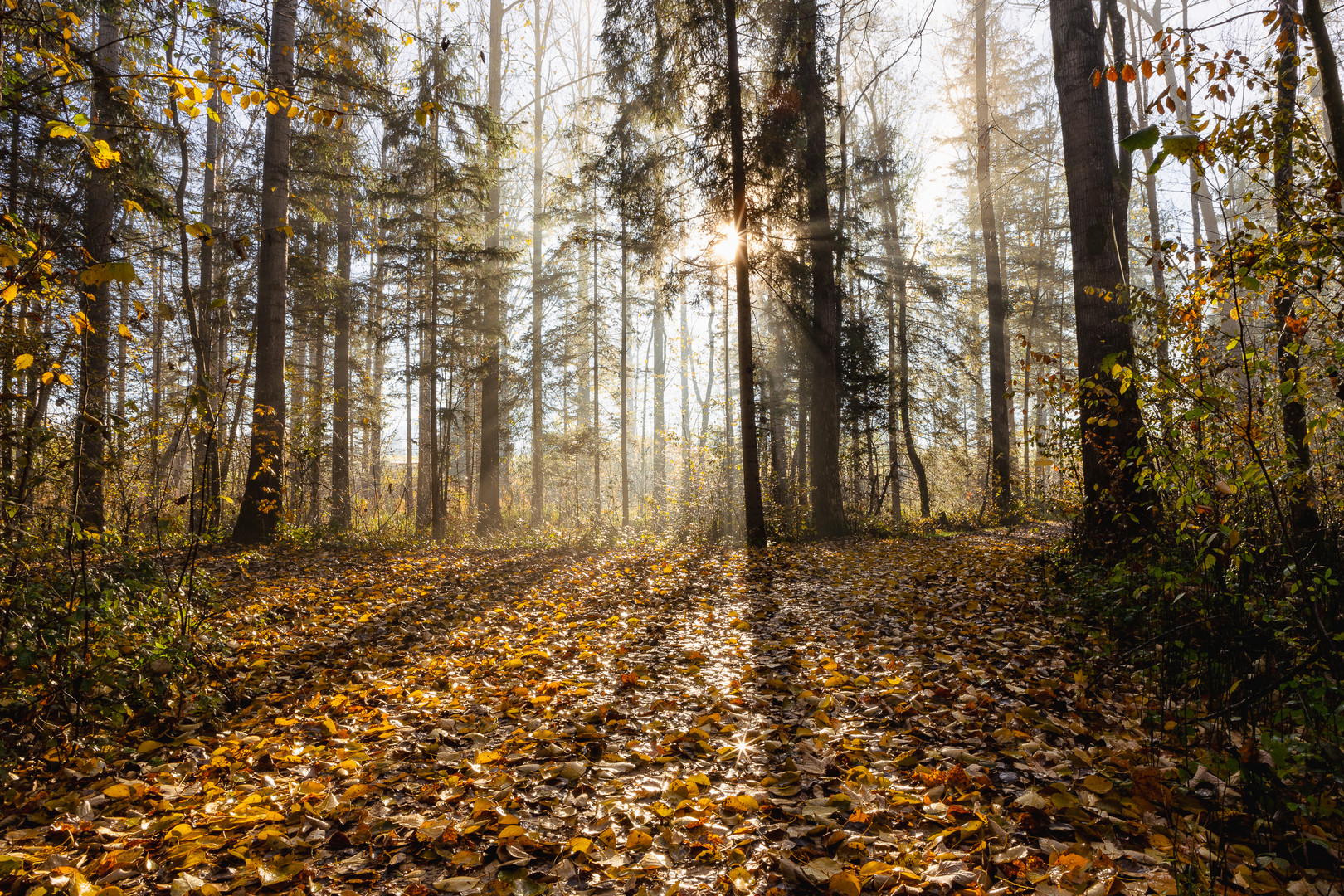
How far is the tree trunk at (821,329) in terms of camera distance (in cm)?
1051

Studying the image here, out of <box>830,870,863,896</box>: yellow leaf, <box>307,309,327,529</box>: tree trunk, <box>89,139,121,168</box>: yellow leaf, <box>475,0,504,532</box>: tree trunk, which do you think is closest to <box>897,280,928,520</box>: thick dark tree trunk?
<box>475,0,504,532</box>: tree trunk

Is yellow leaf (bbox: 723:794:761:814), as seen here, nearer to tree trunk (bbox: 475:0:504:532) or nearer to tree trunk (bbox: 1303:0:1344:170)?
tree trunk (bbox: 1303:0:1344:170)

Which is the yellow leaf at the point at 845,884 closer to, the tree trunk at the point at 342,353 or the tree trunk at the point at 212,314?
the tree trunk at the point at 212,314

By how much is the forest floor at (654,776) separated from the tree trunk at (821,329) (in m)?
6.05

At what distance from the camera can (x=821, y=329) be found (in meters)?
10.8

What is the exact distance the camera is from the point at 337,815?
2256 millimetres

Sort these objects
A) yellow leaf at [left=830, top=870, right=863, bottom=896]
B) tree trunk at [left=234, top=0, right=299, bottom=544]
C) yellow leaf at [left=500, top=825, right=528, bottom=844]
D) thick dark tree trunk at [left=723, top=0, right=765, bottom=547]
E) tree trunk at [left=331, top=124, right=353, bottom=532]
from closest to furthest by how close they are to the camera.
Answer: yellow leaf at [left=830, top=870, right=863, bottom=896] → yellow leaf at [left=500, top=825, right=528, bottom=844] → tree trunk at [left=234, top=0, right=299, bottom=544] → thick dark tree trunk at [left=723, top=0, right=765, bottom=547] → tree trunk at [left=331, top=124, right=353, bottom=532]

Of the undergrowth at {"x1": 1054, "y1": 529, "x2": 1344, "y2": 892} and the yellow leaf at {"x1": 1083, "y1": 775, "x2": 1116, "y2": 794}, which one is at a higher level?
the undergrowth at {"x1": 1054, "y1": 529, "x2": 1344, "y2": 892}

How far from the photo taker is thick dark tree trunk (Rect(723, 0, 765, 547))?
9148 mm

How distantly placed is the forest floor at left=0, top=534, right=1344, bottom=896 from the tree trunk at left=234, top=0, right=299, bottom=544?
14.8 ft

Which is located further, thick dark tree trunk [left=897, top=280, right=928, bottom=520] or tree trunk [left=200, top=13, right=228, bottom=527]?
thick dark tree trunk [left=897, top=280, right=928, bottom=520]

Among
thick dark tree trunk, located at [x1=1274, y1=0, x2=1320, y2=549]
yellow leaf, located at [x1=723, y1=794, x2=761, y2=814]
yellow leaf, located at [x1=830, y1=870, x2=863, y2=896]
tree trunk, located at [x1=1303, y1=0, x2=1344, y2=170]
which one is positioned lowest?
yellow leaf, located at [x1=723, y1=794, x2=761, y2=814]

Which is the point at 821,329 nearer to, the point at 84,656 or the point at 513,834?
the point at 513,834

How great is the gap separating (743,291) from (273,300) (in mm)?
7168
